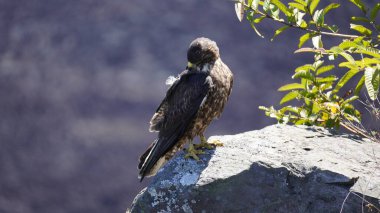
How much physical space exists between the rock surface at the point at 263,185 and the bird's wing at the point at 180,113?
0.31 meters

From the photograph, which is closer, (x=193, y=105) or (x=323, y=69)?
(x=193, y=105)

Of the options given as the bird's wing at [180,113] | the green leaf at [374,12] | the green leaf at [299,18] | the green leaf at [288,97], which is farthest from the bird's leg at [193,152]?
the green leaf at [374,12]

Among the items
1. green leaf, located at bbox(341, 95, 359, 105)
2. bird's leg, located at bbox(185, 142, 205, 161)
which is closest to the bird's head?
bird's leg, located at bbox(185, 142, 205, 161)

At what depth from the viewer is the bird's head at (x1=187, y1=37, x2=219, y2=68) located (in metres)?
5.19

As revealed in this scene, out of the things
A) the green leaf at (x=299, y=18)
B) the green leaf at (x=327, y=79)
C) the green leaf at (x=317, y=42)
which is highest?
the green leaf at (x=299, y=18)

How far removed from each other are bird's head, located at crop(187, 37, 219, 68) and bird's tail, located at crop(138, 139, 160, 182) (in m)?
0.73

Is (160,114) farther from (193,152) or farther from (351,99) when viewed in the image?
(351,99)

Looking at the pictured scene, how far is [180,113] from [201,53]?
53cm

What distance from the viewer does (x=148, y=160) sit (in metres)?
5.16

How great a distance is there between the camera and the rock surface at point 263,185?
456 centimetres

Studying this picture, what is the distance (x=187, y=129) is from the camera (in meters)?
5.23

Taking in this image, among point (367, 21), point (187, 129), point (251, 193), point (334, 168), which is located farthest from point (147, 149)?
point (367, 21)

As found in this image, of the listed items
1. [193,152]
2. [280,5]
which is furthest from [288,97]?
[193,152]

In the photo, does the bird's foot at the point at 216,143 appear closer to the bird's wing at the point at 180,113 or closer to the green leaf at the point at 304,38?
the bird's wing at the point at 180,113
